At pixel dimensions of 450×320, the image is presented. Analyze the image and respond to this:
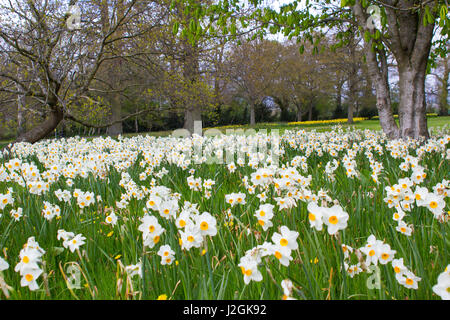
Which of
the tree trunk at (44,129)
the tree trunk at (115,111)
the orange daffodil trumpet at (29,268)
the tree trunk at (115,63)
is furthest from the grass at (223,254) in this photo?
the tree trunk at (115,111)

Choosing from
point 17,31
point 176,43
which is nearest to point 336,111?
point 176,43

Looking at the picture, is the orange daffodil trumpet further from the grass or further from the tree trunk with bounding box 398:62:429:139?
the tree trunk with bounding box 398:62:429:139

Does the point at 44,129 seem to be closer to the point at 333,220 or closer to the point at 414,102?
the point at 414,102

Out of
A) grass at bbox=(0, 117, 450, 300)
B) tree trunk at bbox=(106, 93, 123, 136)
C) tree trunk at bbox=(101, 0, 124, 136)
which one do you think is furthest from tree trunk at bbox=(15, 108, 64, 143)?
tree trunk at bbox=(106, 93, 123, 136)

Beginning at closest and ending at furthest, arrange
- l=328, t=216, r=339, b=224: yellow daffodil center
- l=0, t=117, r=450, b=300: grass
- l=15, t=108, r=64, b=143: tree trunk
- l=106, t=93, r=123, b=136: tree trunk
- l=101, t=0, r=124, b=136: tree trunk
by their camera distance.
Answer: l=328, t=216, r=339, b=224: yellow daffodil center, l=0, t=117, r=450, b=300: grass, l=101, t=0, r=124, b=136: tree trunk, l=15, t=108, r=64, b=143: tree trunk, l=106, t=93, r=123, b=136: tree trunk

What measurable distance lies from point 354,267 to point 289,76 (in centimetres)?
2876

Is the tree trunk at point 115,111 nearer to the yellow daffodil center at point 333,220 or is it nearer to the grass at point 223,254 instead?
the grass at point 223,254

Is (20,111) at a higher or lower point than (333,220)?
higher

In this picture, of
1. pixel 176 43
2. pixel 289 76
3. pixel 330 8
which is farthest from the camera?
pixel 289 76

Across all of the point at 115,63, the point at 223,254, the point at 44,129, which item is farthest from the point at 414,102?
the point at 115,63
